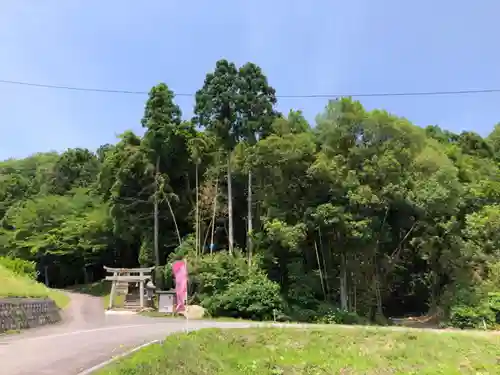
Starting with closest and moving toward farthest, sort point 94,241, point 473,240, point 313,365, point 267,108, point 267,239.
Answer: point 313,365 < point 473,240 < point 267,239 < point 267,108 < point 94,241

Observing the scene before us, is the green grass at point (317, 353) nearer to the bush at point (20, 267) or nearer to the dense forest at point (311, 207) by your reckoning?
the dense forest at point (311, 207)

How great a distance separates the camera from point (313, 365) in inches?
426

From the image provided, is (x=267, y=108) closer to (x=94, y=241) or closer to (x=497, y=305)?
(x=497, y=305)

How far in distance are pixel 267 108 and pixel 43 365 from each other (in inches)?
800

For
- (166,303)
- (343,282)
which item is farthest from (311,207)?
(166,303)

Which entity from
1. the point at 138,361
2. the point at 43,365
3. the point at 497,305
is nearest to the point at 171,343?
the point at 138,361

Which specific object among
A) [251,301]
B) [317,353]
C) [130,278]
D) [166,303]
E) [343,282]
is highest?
[130,278]

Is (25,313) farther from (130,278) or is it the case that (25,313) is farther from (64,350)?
(130,278)

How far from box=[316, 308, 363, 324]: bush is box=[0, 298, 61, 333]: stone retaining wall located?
11180 mm

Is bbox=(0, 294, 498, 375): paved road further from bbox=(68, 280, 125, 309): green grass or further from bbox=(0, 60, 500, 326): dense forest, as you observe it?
bbox=(68, 280, 125, 309): green grass

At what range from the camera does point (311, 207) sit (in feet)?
73.1

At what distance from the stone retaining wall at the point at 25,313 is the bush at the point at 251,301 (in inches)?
288

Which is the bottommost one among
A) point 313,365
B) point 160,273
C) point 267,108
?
point 313,365

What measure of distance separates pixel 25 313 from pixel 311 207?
1265cm
